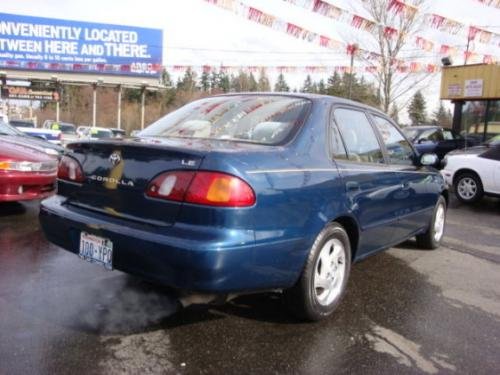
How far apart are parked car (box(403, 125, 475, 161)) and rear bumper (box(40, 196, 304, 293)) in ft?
38.5

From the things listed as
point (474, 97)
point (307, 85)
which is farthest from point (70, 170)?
point (307, 85)

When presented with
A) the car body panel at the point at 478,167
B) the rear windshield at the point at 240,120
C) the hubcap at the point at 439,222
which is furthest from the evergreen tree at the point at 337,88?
the rear windshield at the point at 240,120

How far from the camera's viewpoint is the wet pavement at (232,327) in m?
2.69

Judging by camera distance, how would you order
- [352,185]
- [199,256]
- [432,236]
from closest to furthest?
[199,256] → [352,185] → [432,236]

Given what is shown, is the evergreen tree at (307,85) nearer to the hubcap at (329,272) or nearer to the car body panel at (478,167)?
the car body panel at (478,167)

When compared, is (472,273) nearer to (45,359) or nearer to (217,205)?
(217,205)

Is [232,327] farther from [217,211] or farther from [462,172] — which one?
[462,172]

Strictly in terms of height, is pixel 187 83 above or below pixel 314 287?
above

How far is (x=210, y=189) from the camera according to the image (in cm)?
260

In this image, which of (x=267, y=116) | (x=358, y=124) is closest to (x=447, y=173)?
(x=358, y=124)

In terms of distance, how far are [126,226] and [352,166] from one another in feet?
5.51

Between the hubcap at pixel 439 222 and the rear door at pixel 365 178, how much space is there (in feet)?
4.80

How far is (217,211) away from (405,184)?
2371 mm

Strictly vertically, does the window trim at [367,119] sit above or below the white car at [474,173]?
above
